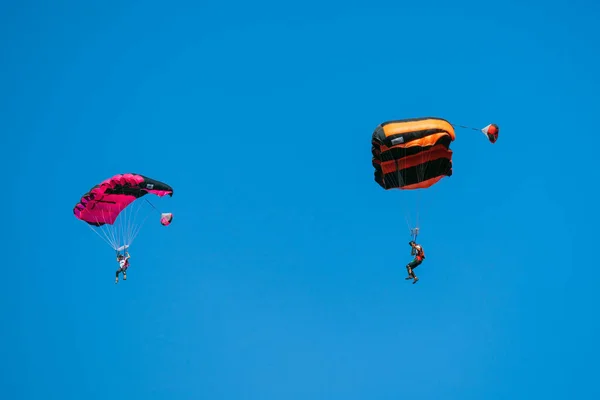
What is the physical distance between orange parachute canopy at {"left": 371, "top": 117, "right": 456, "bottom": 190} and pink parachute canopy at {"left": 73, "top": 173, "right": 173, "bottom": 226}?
33.6 ft

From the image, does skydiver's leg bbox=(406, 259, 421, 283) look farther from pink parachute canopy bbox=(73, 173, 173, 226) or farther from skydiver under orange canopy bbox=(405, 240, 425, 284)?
pink parachute canopy bbox=(73, 173, 173, 226)

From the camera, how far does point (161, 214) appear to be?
40.8 meters

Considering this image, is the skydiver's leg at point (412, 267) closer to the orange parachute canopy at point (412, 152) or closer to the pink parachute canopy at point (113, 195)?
the orange parachute canopy at point (412, 152)

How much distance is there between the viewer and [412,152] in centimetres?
3284

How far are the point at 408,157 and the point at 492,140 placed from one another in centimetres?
323

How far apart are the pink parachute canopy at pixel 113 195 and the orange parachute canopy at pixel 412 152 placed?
33.6ft

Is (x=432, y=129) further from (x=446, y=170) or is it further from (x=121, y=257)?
(x=121, y=257)

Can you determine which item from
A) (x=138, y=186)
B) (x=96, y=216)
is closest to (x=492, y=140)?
(x=138, y=186)

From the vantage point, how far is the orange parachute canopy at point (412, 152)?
32.3 meters

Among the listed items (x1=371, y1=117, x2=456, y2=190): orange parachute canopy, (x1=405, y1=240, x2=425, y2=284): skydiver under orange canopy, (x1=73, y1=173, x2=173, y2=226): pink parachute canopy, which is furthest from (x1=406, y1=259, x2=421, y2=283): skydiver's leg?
(x1=73, y1=173, x2=173, y2=226): pink parachute canopy

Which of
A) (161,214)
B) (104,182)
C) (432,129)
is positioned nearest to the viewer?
(432,129)

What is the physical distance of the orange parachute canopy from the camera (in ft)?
106

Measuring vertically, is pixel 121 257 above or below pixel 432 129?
below

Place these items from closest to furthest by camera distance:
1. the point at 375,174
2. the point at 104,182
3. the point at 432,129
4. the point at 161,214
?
the point at 432,129 < the point at 375,174 < the point at 104,182 < the point at 161,214
